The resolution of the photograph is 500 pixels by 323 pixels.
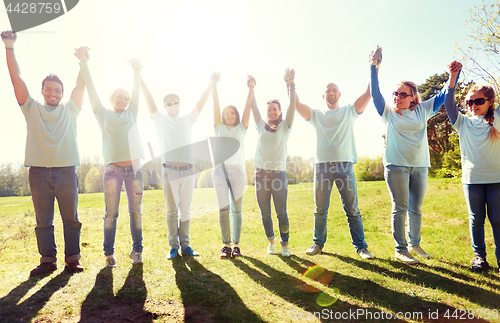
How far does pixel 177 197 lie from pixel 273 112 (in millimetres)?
2353

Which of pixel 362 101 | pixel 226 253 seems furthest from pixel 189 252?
pixel 362 101

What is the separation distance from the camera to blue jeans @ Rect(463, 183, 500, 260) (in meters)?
4.13

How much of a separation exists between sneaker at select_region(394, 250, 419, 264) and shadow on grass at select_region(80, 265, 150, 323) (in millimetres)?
3900

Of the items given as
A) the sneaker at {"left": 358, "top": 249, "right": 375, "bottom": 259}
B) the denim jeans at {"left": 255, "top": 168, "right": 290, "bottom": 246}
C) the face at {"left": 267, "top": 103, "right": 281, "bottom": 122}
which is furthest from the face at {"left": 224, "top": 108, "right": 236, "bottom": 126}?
the sneaker at {"left": 358, "top": 249, "right": 375, "bottom": 259}

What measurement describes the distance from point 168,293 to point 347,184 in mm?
3321

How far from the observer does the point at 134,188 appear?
15.8ft

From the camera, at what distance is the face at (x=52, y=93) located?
14.7 ft

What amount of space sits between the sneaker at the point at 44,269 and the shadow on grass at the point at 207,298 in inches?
73.4

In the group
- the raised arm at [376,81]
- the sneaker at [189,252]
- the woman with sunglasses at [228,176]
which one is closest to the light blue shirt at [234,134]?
the woman with sunglasses at [228,176]

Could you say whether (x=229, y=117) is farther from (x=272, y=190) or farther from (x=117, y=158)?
(x=117, y=158)

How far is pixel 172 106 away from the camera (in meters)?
5.27

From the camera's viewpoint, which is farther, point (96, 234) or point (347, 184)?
point (96, 234)

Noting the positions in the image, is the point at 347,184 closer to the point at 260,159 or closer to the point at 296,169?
the point at 260,159

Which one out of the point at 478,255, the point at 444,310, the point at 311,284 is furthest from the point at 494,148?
the point at 311,284
